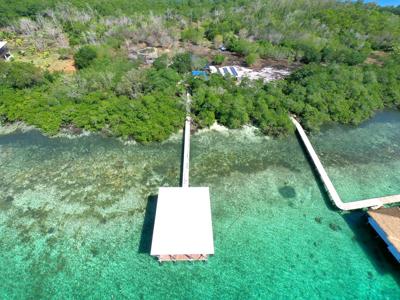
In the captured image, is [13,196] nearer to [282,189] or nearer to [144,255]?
[144,255]

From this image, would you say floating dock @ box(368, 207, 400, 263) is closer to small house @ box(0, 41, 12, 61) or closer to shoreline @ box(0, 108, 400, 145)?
shoreline @ box(0, 108, 400, 145)

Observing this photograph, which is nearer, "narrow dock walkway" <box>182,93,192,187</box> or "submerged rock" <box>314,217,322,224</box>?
"submerged rock" <box>314,217,322,224</box>

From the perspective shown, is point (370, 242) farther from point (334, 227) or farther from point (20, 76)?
point (20, 76)

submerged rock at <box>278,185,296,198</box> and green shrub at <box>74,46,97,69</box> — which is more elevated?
green shrub at <box>74,46,97,69</box>

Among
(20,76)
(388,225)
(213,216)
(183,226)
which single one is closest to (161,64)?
(20,76)

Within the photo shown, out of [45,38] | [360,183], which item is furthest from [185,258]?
[45,38]

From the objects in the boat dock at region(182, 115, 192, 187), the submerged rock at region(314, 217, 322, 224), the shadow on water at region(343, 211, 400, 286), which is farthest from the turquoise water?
the boat dock at region(182, 115, 192, 187)

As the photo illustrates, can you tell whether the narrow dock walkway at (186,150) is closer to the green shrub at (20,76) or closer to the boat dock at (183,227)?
the boat dock at (183,227)
